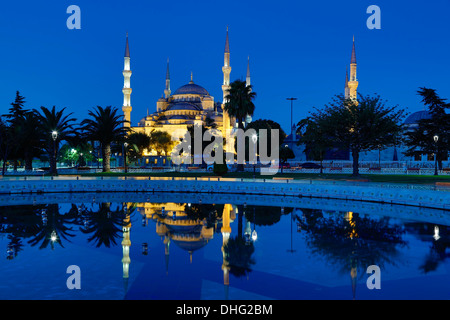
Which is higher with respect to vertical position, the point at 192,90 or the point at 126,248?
the point at 192,90

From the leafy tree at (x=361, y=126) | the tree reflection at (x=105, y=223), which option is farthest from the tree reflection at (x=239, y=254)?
the leafy tree at (x=361, y=126)

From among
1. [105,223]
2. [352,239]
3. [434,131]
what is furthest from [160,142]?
[352,239]

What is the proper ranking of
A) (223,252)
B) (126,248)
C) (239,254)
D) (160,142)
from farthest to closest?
1. (160,142)
2. (126,248)
3. (223,252)
4. (239,254)

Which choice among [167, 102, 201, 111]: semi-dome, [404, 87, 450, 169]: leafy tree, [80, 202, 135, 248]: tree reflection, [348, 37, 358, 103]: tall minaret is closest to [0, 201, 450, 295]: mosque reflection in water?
[80, 202, 135, 248]: tree reflection

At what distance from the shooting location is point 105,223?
56.7 ft

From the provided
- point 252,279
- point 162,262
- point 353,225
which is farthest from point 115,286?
point 353,225

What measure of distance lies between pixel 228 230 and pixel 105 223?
5184 millimetres

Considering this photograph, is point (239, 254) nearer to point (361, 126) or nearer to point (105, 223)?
point (105, 223)

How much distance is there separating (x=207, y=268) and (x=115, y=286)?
2462 mm

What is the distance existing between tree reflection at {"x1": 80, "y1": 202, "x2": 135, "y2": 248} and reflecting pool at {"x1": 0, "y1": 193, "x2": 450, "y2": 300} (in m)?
0.04

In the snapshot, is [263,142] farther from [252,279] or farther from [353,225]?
[252,279]

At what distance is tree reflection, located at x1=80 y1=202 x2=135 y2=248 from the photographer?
46.9 ft

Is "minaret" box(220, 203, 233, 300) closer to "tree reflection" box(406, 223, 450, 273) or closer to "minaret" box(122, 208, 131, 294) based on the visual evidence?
"minaret" box(122, 208, 131, 294)

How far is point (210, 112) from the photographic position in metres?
99.1
